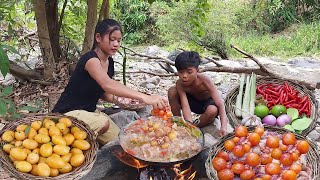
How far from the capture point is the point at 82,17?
6527mm

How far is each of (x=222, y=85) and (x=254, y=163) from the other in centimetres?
414

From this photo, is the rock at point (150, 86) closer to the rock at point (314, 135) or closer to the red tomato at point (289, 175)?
the rock at point (314, 135)

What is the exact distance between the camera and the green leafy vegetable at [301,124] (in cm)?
340

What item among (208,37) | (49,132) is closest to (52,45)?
(49,132)

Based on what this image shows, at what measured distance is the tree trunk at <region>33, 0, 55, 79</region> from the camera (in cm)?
511

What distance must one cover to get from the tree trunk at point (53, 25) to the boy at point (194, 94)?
7.46 ft

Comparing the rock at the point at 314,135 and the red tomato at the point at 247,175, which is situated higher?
the red tomato at the point at 247,175

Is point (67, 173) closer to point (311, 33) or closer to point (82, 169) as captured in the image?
point (82, 169)

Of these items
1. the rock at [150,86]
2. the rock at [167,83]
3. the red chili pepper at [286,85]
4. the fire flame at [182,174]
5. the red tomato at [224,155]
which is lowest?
the rock at [167,83]

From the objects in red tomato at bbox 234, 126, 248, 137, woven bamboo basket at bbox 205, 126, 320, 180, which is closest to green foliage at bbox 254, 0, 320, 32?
woven bamboo basket at bbox 205, 126, 320, 180

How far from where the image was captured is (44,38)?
5324 millimetres

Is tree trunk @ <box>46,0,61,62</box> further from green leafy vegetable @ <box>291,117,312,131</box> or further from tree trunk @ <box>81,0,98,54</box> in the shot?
green leafy vegetable @ <box>291,117,312,131</box>

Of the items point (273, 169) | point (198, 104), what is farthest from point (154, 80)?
point (273, 169)

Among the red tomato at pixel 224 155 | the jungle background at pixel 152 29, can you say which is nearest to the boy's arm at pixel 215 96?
the red tomato at pixel 224 155
